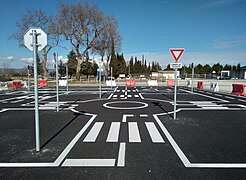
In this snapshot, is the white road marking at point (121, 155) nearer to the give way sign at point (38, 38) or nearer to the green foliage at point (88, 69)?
the give way sign at point (38, 38)

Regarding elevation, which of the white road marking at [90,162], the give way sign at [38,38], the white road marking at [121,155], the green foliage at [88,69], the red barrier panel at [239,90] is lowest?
the white road marking at [90,162]

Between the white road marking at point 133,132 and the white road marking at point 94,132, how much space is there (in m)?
1.11

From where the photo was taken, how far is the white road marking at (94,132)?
4.75 metres

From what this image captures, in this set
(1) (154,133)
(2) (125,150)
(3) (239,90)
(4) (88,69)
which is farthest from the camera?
(4) (88,69)

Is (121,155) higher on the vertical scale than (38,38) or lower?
lower

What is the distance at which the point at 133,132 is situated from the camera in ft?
17.5

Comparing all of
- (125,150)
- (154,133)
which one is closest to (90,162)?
(125,150)

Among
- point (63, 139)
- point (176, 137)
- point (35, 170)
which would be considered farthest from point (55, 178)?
point (176, 137)

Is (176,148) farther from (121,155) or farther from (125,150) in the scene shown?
(121,155)

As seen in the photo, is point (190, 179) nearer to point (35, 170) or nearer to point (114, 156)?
point (114, 156)

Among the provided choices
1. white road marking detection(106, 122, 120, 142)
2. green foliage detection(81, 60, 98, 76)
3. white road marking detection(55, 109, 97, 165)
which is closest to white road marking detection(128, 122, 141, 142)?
white road marking detection(106, 122, 120, 142)

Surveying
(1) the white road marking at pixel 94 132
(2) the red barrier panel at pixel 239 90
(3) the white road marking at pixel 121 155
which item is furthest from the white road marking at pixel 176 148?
(2) the red barrier panel at pixel 239 90

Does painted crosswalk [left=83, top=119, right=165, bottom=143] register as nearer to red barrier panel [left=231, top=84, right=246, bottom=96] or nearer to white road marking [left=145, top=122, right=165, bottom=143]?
white road marking [left=145, top=122, right=165, bottom=143]

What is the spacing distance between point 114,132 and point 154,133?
1355mm
